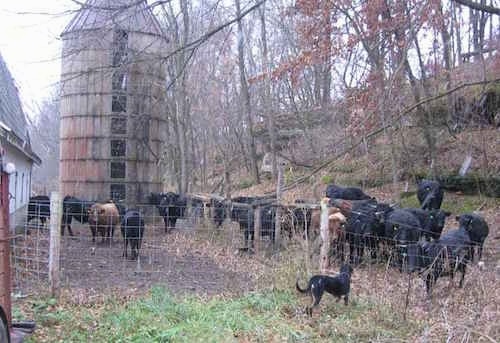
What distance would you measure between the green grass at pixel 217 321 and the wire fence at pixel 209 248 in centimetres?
104

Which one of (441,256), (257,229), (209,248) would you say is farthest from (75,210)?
(441,256)

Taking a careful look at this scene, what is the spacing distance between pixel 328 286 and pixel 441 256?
2.45 meters

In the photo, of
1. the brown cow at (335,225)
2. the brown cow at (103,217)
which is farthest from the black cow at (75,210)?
the brown cow at (335,225)

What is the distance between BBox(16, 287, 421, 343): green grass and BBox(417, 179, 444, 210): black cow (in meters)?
8.28

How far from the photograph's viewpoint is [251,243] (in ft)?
40.1

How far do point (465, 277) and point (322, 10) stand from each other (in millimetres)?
8136

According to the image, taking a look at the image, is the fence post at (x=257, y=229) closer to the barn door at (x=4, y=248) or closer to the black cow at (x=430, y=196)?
the barn door at (x=4, y=248)

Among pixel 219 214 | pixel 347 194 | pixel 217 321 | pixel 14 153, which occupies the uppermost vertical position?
pixel 14 153

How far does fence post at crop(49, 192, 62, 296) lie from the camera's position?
799 cm

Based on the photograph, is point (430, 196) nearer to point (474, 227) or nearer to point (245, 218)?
point (474, 227)

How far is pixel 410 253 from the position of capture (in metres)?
Answer: 8.88

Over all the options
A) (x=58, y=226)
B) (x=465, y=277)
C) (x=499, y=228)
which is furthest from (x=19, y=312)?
(x=499, y=228)

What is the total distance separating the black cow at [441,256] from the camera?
27.0 feet

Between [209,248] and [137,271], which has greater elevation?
[209,248]
